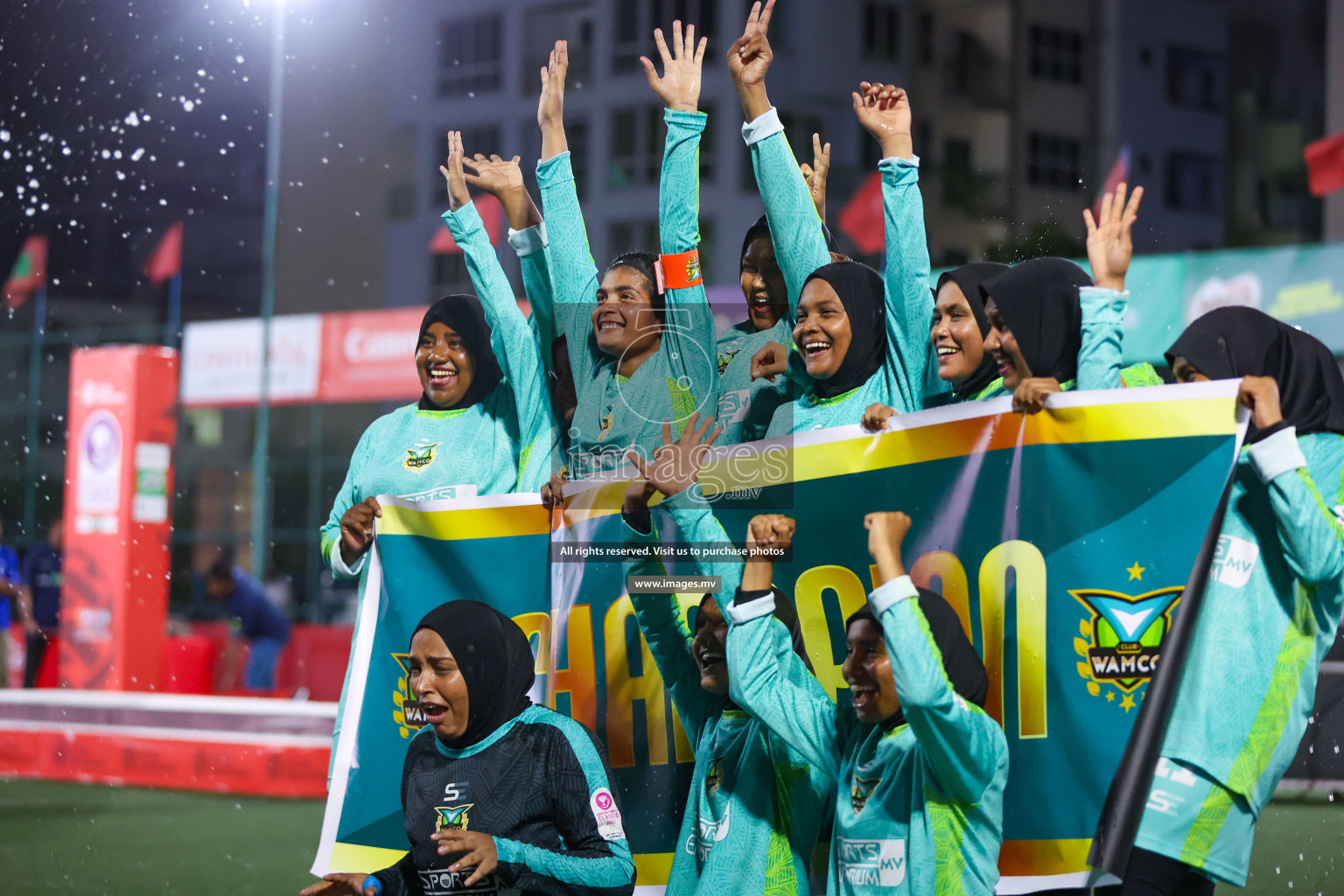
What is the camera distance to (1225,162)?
22.6 meters

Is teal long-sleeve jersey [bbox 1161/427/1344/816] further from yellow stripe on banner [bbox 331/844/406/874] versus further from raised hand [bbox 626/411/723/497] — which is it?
yellow stripe on banner [bbox 331/844/406/874]

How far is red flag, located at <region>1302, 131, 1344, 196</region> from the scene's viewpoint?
663 inches

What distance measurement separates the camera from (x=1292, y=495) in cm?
251

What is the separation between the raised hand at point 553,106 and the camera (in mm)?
Answer: 4074

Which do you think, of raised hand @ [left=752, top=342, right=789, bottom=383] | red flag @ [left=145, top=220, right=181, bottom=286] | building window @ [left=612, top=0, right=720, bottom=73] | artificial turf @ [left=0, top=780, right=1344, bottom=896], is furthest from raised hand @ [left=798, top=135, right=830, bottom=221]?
building window @ [left=612, top=0, right=720, bottom=73]

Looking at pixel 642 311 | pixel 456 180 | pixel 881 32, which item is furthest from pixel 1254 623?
pixel 881 32

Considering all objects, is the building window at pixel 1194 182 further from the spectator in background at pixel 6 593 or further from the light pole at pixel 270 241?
the spectator in background at pixel 6 593

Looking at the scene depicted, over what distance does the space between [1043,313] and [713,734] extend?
1.22 m

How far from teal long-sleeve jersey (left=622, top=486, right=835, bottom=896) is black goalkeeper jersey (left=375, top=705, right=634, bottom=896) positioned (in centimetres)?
23

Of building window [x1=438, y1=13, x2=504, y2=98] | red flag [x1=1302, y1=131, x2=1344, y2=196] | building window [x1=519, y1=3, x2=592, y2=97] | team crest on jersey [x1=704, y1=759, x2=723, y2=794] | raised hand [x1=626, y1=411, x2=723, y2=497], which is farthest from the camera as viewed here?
building window [x1=438, y1=13, x2=504, y2=98]

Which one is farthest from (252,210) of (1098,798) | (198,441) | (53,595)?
(1098,798)

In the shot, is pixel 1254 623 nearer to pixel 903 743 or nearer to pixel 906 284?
pixel 903 743

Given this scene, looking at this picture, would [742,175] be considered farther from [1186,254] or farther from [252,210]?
[252,210]

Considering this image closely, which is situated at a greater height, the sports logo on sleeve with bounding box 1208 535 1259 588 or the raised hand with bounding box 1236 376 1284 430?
the raised hand with bounding box 1236 376 1284 430
